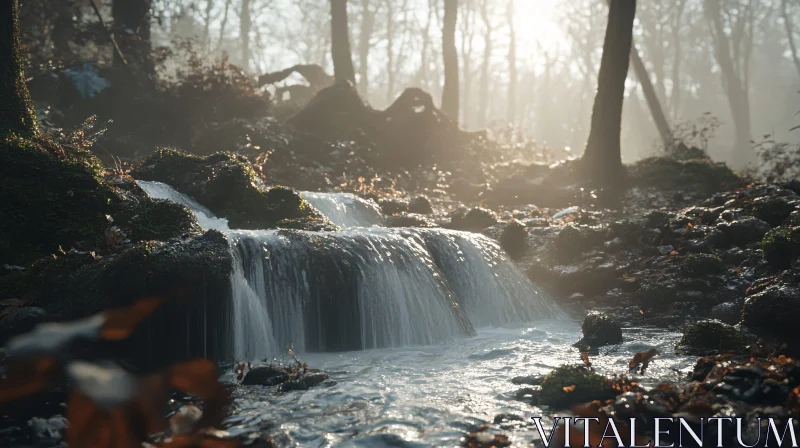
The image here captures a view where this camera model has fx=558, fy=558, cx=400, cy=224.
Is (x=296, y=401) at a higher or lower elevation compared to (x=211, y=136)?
lower

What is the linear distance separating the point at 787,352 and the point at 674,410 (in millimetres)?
3087

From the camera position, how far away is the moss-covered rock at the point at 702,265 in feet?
32.1

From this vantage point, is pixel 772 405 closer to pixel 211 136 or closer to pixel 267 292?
pixel 267 292

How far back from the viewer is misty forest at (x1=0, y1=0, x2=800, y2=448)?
14.1 ft

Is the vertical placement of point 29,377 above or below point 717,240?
below

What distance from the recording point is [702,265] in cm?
988

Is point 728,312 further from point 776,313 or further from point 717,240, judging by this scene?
point 717,240

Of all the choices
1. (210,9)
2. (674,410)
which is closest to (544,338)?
(674,410)

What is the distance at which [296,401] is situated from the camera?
5.29m

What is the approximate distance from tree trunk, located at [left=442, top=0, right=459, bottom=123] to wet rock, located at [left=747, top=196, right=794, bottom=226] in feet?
48.8

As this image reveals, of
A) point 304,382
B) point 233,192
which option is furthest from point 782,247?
point 233,192

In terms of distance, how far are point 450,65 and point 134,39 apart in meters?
12.9

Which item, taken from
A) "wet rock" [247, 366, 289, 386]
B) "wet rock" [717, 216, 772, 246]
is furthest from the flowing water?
"wet rock" [717, 216, 772, 246]

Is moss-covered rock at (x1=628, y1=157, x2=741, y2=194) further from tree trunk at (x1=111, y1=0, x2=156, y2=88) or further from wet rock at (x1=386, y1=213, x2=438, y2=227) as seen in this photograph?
tree trunk at (x1=111, y1=0, x2=156, y2=88)
